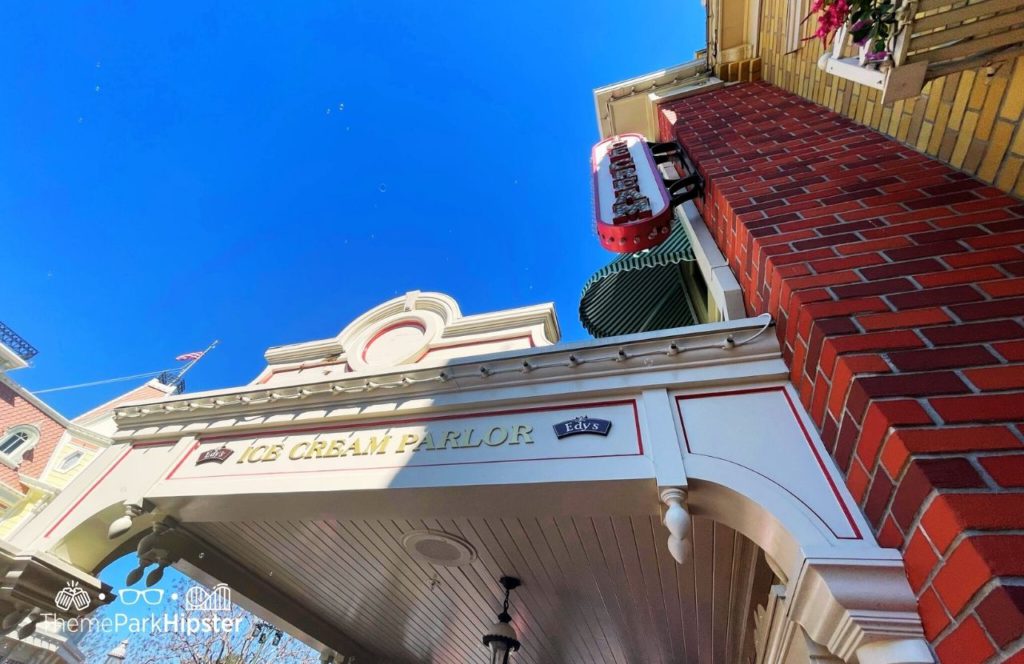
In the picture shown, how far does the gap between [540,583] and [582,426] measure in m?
2.05

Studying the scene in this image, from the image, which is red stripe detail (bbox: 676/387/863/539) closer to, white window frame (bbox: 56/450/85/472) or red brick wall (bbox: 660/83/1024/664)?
red brick wall (bbox: 660/83/1024/664)

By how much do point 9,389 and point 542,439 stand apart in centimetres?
2254

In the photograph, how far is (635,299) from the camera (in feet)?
14.7

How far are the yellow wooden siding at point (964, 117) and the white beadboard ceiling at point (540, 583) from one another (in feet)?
7.73

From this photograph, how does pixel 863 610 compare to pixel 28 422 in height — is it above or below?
below

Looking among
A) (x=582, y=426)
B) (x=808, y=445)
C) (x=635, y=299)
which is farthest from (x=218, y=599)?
(x=808, y=445)

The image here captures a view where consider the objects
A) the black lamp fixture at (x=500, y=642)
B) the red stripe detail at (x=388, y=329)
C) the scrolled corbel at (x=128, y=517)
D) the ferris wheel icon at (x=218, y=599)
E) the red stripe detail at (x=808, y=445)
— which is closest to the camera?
the red stripe detail at (x=808, y=445)

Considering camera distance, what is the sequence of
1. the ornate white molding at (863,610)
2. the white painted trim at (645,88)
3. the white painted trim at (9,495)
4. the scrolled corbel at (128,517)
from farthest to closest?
the white painted trim at (9,495) → the white painted trim at (645,88) → the scrolled corbel at (128,517) → the ornate white molding at (863,610)

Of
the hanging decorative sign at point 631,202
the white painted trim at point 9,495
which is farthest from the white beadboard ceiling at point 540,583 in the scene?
the white painted trim at point 9,495

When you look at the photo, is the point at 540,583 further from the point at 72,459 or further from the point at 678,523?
the point at 72,459

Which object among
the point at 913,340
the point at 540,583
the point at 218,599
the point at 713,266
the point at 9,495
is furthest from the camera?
the point at 9,495

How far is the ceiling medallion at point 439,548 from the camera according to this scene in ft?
11.4

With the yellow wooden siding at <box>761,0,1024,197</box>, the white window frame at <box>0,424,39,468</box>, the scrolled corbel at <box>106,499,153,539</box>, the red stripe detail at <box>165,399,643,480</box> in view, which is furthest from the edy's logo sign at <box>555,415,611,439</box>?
the white window frame at <box>0,424,39,468</box>

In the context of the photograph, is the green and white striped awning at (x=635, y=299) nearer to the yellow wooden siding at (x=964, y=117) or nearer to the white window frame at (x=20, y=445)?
the yellow wooden siding at (x=964, y=117)
